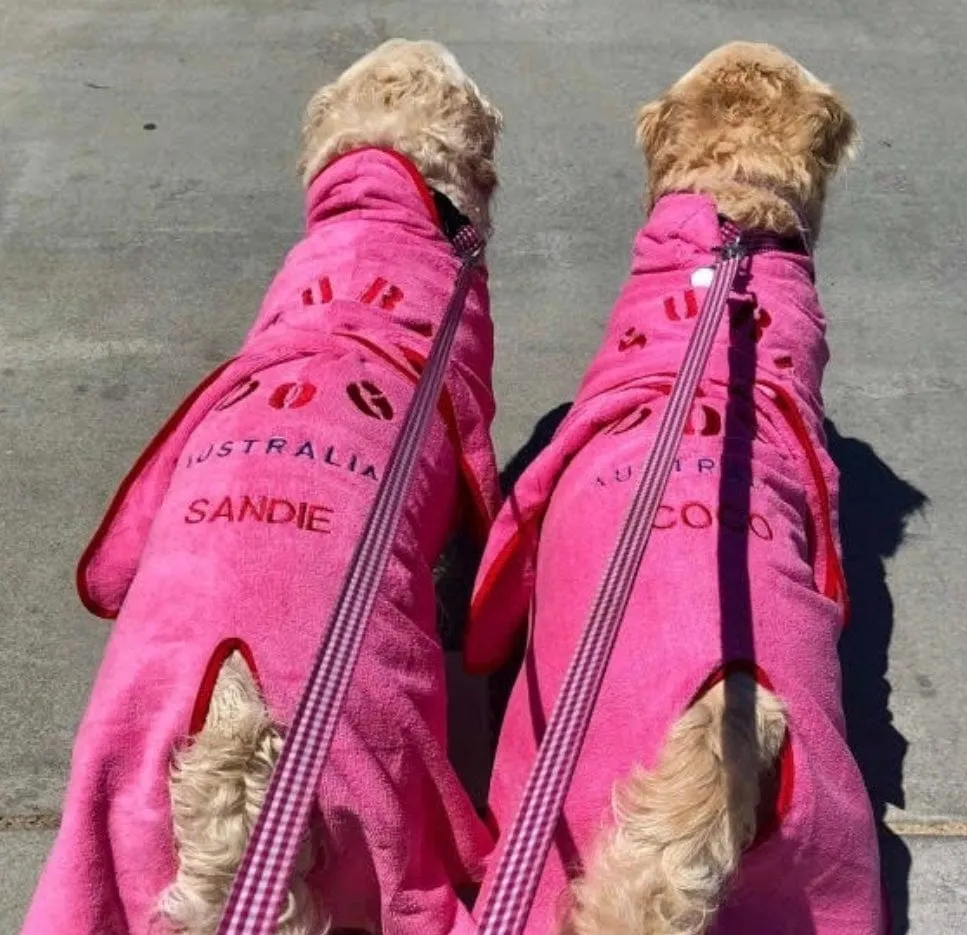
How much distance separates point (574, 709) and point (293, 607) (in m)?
0.51

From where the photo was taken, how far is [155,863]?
1.45 metres

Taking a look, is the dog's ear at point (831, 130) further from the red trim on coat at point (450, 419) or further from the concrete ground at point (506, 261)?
the red trim on coat at point (450, 419)

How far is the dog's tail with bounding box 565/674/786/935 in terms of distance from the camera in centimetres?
123

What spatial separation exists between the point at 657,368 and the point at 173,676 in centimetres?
109

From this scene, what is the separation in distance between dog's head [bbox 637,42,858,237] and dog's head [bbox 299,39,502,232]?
42 cm

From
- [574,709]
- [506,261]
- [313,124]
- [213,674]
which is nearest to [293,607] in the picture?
[213,674]

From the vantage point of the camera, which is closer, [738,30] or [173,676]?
[173,676]

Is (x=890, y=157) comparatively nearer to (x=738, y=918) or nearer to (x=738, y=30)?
(x=738, y=30)

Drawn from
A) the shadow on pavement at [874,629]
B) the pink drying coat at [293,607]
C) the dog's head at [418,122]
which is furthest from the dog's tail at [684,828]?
the dog's head at [418,122]

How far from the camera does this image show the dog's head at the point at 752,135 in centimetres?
247

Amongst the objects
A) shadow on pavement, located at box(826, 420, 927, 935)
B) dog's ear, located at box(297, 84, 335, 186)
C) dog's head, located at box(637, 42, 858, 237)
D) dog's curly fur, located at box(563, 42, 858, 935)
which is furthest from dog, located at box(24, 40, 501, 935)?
shadow on pavement, located at box(826, 420, 927, 935)

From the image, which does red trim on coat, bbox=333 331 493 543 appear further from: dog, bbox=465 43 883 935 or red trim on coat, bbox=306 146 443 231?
red trim on coat, bbox=306 146 443 231

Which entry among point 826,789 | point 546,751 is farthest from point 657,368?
point 546,751

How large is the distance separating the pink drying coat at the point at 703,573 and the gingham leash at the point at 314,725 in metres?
0.36
